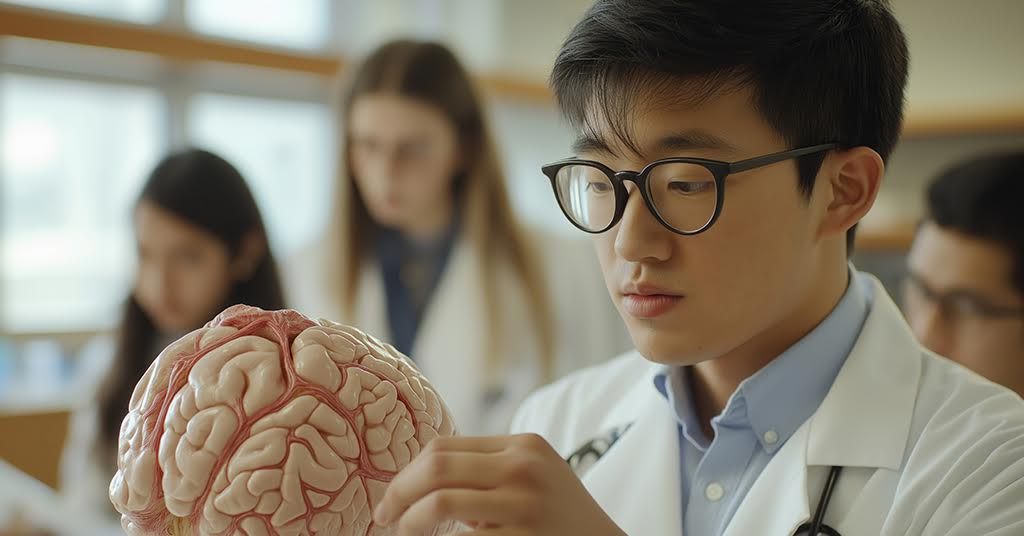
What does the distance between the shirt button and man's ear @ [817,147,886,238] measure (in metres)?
0.26

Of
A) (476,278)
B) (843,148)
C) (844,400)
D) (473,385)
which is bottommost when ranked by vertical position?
(473,385)

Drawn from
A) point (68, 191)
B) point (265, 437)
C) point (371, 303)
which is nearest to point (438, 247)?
point (371, 303)

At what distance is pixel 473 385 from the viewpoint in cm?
244

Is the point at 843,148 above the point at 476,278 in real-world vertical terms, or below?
above

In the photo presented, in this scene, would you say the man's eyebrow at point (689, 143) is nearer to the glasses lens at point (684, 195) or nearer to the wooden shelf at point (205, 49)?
the glasses lens at point (684, 195)

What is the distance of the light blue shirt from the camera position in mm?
989

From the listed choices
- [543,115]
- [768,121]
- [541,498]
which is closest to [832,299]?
[768,121]

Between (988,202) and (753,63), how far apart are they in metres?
0.92

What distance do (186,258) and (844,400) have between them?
1.30 m

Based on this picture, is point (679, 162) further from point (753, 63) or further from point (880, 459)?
point (880, 459)

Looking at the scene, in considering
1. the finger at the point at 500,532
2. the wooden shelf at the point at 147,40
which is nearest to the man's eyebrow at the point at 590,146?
the finger at the point at 500,532

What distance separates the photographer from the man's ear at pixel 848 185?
3.10ft

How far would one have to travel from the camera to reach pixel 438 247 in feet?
8.38

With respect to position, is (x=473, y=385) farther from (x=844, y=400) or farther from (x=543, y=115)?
(x=543, y=115)
